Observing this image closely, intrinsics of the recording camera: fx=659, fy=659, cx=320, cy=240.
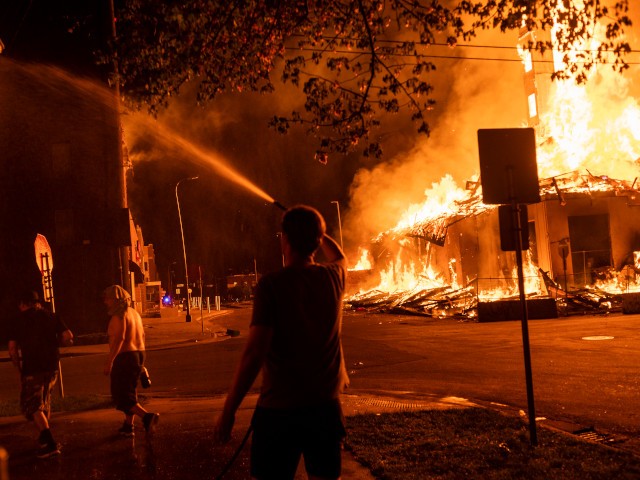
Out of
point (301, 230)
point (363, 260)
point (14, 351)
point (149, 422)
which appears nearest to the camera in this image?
point (301, 230)

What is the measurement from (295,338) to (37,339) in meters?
4.62

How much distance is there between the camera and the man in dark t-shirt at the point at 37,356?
6.64 m

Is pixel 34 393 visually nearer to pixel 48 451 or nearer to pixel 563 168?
pixel 48 451

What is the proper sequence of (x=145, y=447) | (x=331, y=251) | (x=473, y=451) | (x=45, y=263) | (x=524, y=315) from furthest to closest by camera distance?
1. (x=45, y=263)
2. (x=145, y=447)
3. (x=524, y=315)
4. (x=473, y=451)
5. (x=331, y=251)

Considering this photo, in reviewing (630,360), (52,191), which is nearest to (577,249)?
(630,360)

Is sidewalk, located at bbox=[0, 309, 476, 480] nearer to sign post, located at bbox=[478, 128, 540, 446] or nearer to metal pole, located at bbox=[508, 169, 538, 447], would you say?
metal pole, located at bbox=[508, 169, 538, 447]

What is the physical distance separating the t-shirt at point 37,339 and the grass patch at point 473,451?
325 centimetres

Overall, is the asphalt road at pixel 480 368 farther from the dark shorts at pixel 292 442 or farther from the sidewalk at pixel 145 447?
the dark shorts at pixel 292 442

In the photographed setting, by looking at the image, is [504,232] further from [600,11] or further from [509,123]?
[509,123]

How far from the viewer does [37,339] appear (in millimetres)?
6863

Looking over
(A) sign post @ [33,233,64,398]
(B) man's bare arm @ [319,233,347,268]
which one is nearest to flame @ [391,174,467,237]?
(A) sign post @ [33,233,64,398]

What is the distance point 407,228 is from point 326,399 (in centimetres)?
3838

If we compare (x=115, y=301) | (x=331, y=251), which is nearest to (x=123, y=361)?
(x=115, y=301)

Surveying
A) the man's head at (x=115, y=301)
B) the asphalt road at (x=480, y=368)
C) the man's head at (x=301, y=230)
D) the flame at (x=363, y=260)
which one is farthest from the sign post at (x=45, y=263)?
the flame at (x=363, y=260)
